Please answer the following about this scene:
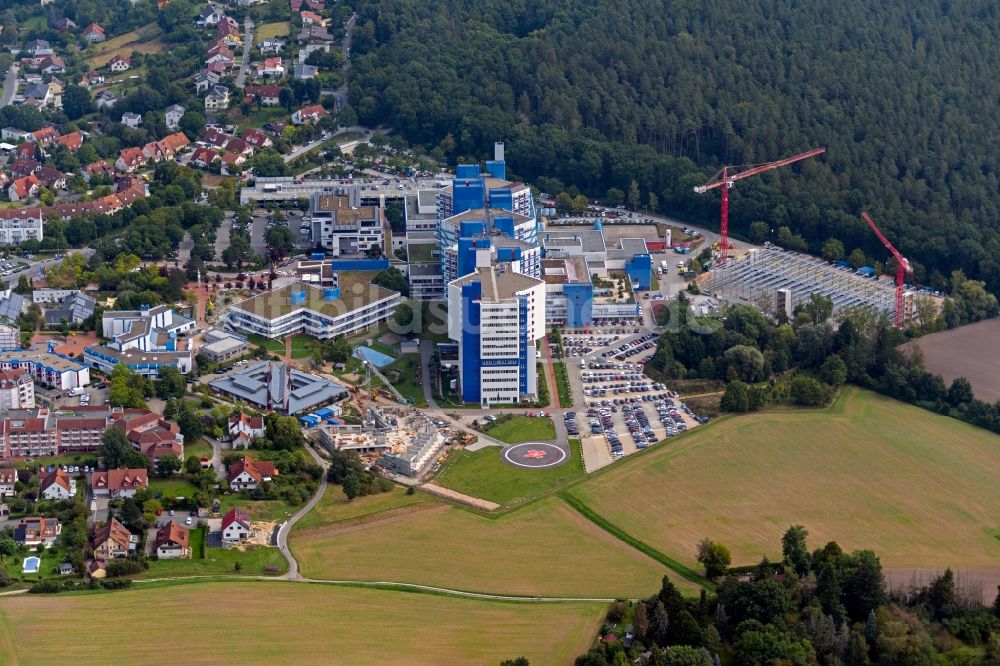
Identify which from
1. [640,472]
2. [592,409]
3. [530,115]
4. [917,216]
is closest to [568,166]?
[530,115]

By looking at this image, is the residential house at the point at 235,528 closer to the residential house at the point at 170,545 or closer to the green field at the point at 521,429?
the residential house at the point at 170,545

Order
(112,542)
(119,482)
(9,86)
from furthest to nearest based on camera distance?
1. (9,86)
2. (119,482)
3. (112,542)

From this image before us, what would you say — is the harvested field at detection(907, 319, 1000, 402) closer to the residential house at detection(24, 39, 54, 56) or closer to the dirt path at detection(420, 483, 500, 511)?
the dirt path at detection(420, 483, 500, 511)

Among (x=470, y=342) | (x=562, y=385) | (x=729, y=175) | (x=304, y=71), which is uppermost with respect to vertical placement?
(x=304, y=71)

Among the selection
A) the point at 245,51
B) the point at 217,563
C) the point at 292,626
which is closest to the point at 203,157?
the point at 245,51

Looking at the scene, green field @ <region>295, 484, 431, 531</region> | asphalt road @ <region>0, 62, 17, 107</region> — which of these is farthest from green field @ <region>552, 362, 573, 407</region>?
asphalt road @ <region>0, 62, 17, 107</region>

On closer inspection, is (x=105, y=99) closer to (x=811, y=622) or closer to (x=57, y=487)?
(x=57, y=487)

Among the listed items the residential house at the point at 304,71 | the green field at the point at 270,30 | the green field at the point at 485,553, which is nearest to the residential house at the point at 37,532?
the green field at the point at 485,553
